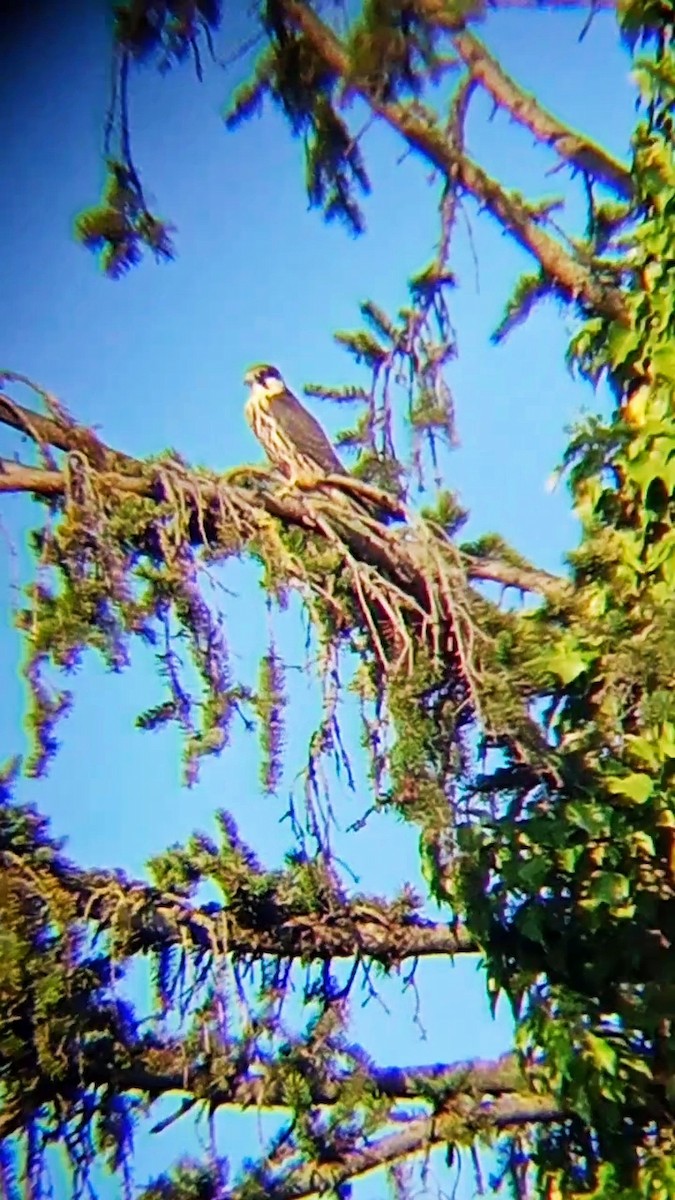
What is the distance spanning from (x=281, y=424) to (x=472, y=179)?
42 cm

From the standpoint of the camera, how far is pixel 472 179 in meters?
2.09

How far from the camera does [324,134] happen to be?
2008 millimetres

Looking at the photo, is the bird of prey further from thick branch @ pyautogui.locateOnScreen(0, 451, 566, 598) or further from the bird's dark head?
thick branch @ pyautogui.locateOnScreen(0, 451, 566, 598)

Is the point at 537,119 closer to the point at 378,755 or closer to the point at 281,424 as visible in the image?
the point at 281,424

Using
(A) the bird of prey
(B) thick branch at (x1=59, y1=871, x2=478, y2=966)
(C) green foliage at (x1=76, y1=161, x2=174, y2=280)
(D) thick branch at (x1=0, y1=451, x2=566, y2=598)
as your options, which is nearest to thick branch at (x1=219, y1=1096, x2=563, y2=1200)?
(B) thick branch at (x1=59, y1=871, x2=478, y2=966)

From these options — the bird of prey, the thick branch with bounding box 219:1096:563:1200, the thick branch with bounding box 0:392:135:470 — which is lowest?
the thick branch with bounding box 219:1096:563:1200

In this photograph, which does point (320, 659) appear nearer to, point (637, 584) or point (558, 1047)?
point (637, 584)

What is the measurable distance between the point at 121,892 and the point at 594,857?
1.75 ft

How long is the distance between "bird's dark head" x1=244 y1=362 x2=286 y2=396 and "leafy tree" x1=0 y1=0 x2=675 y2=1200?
0.22 m

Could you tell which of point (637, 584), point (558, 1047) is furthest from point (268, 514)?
point (558, 1047)

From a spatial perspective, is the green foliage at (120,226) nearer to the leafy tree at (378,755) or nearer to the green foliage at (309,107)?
the leafy tree at (378,755)

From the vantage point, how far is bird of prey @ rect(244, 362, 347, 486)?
2.09 meters

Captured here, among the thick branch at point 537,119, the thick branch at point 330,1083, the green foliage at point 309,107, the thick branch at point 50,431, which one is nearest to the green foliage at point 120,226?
the green foliage at point 309,107

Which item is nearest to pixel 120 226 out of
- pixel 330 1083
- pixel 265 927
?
pixel 265 927
